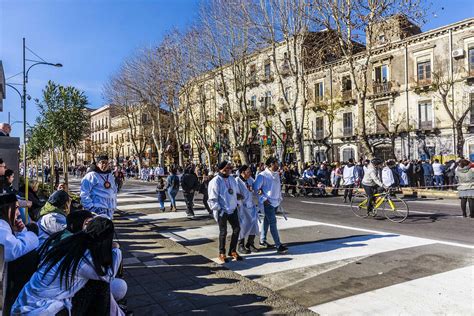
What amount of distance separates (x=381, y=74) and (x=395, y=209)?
81.6 ft

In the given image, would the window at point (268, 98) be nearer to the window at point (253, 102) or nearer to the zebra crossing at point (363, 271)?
the window at point (253, 102)

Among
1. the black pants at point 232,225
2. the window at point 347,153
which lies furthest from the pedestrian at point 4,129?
the window at point 347,153

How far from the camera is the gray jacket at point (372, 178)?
33.0 ft

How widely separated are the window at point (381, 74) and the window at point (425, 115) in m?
3.97

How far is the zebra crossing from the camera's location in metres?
4.14

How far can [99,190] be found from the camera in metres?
5.89

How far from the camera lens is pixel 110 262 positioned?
259 centimetres

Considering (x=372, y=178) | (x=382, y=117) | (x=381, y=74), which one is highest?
(x=381, y=74)

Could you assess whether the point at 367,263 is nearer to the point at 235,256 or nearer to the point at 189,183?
the point at 235,256

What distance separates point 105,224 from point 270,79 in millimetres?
34949

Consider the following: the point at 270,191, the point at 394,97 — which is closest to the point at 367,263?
the point at 270,191

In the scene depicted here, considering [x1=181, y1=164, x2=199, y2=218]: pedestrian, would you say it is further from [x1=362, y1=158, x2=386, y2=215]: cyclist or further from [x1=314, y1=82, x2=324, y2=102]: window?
[x1=314, y1=82, x2=324, y2=102]: window

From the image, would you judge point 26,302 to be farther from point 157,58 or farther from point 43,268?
point 157,58

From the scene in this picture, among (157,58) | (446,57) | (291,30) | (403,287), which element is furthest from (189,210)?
(446,57)
